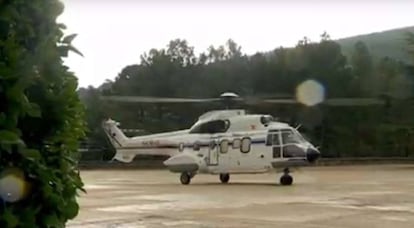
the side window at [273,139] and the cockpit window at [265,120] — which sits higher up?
the cockpit window at [265,120]

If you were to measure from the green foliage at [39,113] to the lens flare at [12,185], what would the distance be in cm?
2

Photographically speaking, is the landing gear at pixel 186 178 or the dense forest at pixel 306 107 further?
the dense forest at pixel 306 107

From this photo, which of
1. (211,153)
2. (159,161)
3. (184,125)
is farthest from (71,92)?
(184,125)

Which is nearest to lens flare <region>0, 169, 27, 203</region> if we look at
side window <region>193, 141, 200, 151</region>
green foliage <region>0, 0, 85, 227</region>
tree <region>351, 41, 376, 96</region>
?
green foliage <region>0, 0, 85, 227</region>

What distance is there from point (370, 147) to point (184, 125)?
1012 centimetres

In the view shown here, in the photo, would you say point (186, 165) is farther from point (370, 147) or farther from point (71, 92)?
point (370, 147)

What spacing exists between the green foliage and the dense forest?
30658 mm

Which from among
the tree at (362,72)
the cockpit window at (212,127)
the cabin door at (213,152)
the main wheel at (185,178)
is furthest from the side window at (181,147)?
the tree at (362,72)

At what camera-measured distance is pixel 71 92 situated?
2305 millimetres

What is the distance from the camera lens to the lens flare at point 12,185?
2053 mm

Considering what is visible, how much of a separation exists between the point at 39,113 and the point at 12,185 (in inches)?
9.5

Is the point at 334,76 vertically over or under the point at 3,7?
over

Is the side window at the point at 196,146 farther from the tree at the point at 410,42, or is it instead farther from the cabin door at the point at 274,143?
the tree at the point at 410,42

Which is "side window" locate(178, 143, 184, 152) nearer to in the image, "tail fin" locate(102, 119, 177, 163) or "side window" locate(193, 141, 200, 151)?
"tail fin" locate(102, 119, 177, 163)
